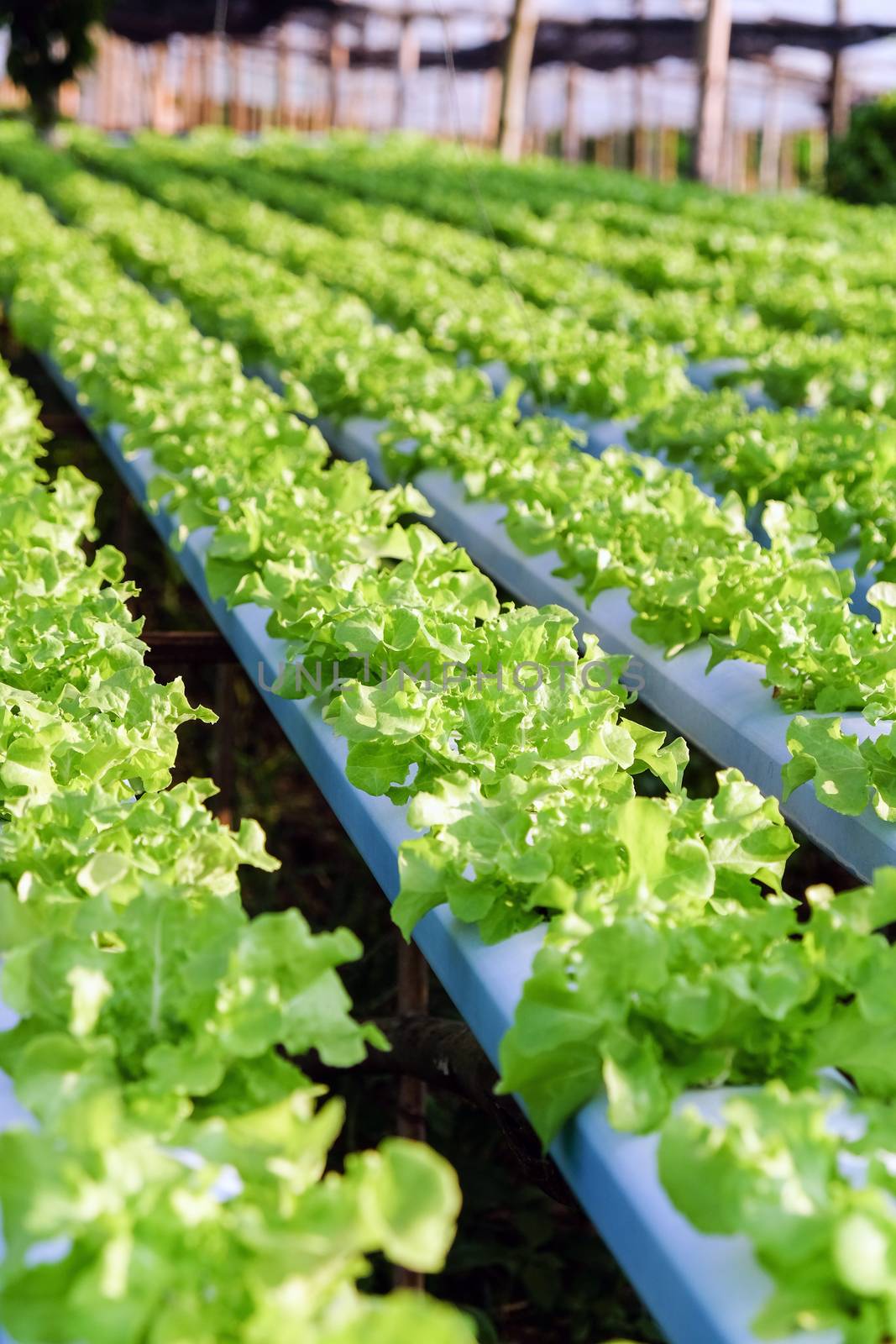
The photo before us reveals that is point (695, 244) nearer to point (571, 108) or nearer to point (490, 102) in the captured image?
point (571, 108)

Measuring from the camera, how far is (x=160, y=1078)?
6.52 feet

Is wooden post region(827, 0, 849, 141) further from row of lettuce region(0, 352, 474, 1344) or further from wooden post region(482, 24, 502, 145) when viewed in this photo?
row of lettuce region(0, 352, 474, 1344)

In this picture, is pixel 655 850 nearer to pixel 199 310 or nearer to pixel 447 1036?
pixel 447 1036

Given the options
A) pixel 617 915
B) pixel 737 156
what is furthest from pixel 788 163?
pixel 617 915

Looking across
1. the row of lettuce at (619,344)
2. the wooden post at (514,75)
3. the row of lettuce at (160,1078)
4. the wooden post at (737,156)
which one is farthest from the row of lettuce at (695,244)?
the wooden post at (737,156)

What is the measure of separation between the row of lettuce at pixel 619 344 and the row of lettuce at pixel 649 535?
32cm

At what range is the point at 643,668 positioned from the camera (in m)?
4.03

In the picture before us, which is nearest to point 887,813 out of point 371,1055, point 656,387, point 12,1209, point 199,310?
point 371,1055

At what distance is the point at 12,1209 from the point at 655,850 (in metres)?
1.11

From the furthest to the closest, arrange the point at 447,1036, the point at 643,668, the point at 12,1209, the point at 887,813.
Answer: the point at 643,668, the point at 447,1036, the point at 887,813, the point at 12,1209

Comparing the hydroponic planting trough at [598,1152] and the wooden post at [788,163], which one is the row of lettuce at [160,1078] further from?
the wooden post at [788,163]

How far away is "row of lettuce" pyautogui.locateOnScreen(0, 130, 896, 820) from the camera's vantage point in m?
3.39

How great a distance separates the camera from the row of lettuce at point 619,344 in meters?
5.27

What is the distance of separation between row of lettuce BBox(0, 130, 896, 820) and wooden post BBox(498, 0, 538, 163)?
599 inches
